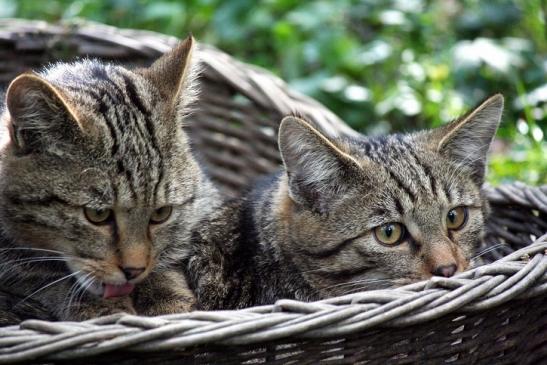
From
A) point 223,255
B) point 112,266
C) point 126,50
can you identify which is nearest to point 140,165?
point 112,266

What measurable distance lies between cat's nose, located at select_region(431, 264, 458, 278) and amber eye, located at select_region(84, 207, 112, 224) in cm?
120

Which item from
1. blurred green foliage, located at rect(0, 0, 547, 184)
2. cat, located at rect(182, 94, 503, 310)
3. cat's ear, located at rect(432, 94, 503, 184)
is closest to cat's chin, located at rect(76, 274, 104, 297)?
cat, located at rect(182, 94, 503, 310)

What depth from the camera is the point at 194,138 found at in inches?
187

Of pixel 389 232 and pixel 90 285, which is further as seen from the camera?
pixel 389 232

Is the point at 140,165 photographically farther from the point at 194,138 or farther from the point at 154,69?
the point at 194,138

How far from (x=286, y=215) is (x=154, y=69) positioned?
2.62 ft

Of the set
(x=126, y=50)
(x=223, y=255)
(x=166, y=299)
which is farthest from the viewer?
(x=126, y=50)

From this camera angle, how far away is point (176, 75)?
316cm

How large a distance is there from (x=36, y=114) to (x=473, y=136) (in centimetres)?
171

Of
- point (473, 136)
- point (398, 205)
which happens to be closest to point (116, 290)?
point (398, 205)

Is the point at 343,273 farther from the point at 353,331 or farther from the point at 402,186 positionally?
the point at 353,331

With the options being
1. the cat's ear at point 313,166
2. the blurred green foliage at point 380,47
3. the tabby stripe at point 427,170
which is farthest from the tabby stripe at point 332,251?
the blurred green foliage at point 380,47

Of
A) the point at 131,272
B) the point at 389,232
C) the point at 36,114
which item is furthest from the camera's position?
the point at 389,232

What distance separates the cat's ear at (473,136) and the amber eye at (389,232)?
42 cm
